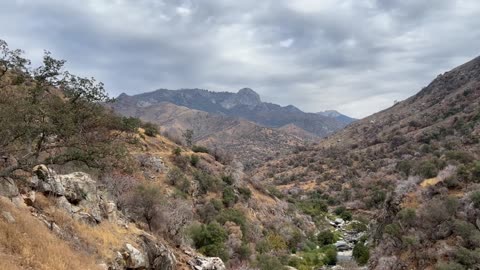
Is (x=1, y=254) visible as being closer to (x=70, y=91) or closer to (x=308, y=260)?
(x=70, y=91)

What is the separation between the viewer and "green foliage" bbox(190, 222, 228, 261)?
4450 cm

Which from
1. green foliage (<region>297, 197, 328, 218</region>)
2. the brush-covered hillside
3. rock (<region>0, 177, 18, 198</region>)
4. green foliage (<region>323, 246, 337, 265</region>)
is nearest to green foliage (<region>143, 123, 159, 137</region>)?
green foliage (<region>297, 197, 328, 218</region>)

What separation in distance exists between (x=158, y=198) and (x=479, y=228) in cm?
2804

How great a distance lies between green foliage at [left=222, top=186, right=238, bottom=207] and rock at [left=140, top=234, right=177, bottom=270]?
1580 inches

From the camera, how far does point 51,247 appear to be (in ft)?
56.9

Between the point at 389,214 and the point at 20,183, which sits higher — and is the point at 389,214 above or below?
below

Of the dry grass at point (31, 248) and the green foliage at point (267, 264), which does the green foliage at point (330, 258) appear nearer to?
the green foliage at point (267, 264)

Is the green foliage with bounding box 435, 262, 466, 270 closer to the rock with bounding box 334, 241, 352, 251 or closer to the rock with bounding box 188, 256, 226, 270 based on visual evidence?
the rock with bounding box 188, 256, 226, 270

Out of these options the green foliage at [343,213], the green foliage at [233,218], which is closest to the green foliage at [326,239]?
the green foliage at [233,218]

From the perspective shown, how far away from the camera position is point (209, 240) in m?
45.8

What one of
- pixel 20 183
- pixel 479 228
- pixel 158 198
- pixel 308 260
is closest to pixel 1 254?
pixel 20 183

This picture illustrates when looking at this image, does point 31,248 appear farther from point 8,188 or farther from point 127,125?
point 127,125

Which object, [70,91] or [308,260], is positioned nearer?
[70,91]

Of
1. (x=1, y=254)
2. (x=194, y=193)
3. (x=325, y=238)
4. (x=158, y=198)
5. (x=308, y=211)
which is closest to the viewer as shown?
(x=1, y=254)
